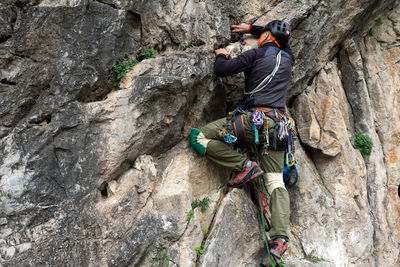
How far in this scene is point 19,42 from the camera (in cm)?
440

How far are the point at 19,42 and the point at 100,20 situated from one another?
114 centimetres

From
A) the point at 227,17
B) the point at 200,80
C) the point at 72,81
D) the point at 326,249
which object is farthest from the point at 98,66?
the point at 326,249

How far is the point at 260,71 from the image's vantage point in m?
5.34

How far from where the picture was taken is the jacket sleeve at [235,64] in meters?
5.25

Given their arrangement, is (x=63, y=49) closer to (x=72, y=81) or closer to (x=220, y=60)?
(x=72, y=81)

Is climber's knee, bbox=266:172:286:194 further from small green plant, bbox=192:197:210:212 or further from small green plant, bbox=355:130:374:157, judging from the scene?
small green plant, bbox=355:130:374:157

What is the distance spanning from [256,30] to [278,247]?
3.83 metres

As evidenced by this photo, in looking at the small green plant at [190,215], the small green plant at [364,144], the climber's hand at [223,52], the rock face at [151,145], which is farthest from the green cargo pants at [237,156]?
the small green plant at [364,144]

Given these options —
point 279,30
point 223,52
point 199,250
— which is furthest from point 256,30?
point 199,250

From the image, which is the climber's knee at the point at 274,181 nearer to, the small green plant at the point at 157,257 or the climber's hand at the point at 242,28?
the small green plant at the point at 157,257

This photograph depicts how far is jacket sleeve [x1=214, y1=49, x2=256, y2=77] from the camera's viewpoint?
5250 millimetres

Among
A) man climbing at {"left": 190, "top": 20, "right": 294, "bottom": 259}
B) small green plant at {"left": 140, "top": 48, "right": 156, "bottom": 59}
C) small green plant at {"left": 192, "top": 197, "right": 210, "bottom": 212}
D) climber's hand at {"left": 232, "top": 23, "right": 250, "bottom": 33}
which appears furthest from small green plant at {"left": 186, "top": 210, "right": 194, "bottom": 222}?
climber's hand at {"left": 232, "top": 23, "right": 250, "bottom": 33}

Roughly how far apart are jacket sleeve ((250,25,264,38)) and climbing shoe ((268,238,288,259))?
3658 millimetres

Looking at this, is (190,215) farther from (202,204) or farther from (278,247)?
(278,247)
